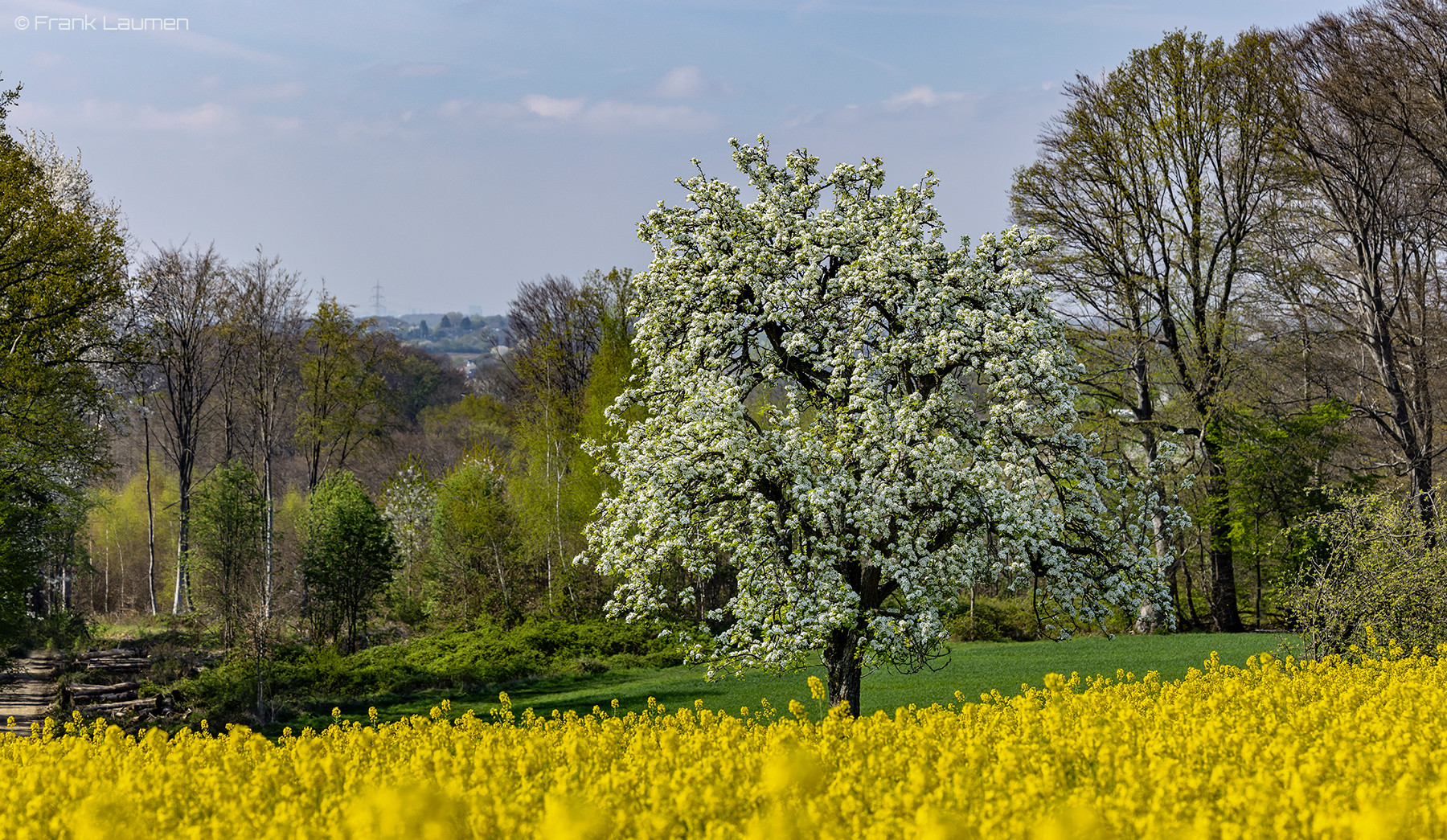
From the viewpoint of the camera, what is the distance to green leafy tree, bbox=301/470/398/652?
25438 mm

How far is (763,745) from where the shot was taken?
6.96m

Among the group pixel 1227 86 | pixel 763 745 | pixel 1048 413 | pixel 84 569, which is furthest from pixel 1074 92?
pixel 84 569

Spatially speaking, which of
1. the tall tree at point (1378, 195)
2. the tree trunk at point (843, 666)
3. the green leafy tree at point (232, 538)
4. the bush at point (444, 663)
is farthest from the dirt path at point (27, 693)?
the tall tree at point (1378, 195)

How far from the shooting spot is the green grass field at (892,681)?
17.7 meters

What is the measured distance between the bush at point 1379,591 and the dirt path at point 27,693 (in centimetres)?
2035

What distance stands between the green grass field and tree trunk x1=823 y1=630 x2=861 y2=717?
3960 millimetres

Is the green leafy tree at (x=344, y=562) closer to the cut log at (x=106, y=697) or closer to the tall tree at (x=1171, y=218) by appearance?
the cut log at (x=106, y=697)

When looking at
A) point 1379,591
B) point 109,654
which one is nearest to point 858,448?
point 1379,591

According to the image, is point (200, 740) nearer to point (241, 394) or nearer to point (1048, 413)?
point (1048, 413)

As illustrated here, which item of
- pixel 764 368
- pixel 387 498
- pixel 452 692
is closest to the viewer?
pixel 764 368

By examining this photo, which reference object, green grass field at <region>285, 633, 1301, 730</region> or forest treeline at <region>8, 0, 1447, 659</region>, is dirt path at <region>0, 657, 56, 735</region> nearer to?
forest treeline at <region>8, 0, 1447, 659</region>

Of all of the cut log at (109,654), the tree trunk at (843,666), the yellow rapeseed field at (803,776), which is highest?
the yellow rapeseed field at (803,776)

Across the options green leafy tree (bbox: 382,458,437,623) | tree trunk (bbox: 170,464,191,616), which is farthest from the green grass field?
tree trunk (bbox: 170,464,191,616)

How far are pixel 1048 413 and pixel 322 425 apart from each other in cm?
3133
